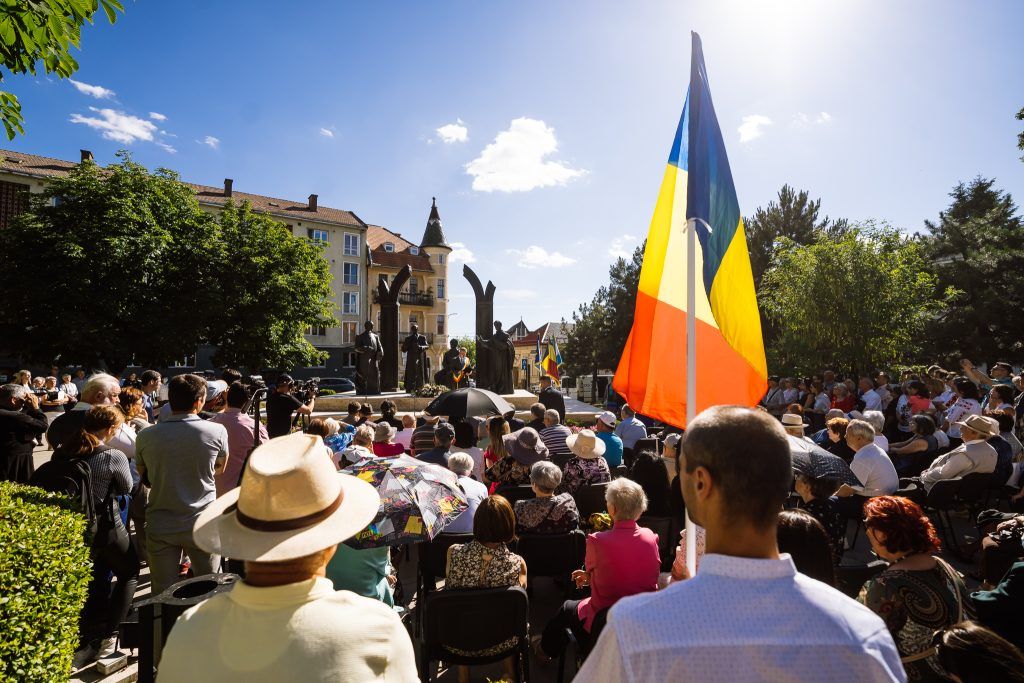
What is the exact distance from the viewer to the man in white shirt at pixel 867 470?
5816mm

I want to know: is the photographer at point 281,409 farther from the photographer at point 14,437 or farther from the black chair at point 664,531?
the black chair at point 664,531

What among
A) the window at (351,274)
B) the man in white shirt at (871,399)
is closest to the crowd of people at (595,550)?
the man in white shirt at (871,399)

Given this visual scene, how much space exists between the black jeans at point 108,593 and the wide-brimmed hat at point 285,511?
3237mm

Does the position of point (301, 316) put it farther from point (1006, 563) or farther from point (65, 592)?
point (1006, 563)

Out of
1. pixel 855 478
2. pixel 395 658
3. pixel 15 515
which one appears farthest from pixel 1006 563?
pixel 15 515

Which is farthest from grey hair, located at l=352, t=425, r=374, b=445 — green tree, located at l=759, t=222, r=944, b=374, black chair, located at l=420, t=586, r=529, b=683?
green tree, located at l=759, t=222, r=944, b=374

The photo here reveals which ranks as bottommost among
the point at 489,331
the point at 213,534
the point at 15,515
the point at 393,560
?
the point at 393,560

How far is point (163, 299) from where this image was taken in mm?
25062

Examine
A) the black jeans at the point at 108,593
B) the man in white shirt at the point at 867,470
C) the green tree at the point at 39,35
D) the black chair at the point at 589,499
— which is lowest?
the black jeans at the point at 108,593

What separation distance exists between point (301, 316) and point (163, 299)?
668cm

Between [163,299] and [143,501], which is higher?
[163,299]

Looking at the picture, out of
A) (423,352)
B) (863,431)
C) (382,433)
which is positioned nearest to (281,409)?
(382,433)

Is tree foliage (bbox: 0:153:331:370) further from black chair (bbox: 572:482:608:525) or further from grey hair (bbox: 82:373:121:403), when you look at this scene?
black chair (bbox: 572:482:608:525)

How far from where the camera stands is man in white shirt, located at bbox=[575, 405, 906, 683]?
122 centimetres
